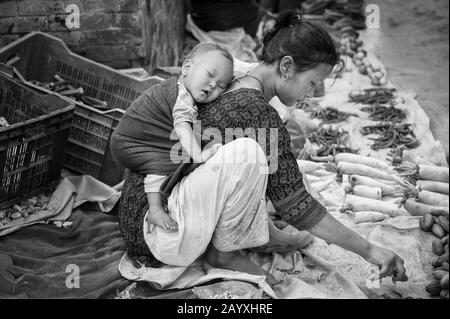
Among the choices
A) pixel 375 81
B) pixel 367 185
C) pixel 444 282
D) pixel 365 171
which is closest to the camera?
pixel 444 282

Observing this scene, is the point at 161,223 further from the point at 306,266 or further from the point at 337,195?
the point at 337,195

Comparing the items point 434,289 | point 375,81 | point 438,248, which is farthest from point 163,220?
point 375,81

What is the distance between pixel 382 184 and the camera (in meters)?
3.82

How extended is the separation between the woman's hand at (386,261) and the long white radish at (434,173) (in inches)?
60.7

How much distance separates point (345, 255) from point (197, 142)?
43.7 inches

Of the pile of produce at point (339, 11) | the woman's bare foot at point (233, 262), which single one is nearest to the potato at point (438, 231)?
the woman's bare foot at point (233, 262)

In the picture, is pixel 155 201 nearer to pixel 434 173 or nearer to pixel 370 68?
pixel 434 173

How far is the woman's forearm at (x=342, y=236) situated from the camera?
8.36 feet

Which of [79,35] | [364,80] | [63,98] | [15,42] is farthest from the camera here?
[364,80]

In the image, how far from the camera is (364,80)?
593cm

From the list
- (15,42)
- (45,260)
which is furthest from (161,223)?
(15,42)

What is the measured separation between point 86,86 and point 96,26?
511 mm

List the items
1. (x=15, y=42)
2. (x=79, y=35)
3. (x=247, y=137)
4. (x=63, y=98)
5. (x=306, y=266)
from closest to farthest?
(x=247, y=137) → (x=306, y=266) → (x=63, y=98) → (x=15, y=42) → (x=79, y=35)

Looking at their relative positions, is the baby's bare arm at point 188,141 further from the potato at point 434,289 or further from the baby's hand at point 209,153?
the potato at point 434,289
